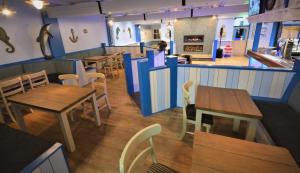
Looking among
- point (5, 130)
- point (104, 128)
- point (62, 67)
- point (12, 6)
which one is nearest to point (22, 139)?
point (5, 130)

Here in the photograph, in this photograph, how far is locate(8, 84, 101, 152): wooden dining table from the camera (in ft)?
6.66

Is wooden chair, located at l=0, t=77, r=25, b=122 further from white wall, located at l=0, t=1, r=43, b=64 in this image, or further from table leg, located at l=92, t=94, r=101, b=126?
table leg, located at l=92, t=94, r=101, b=126

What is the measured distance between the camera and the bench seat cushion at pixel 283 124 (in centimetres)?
157

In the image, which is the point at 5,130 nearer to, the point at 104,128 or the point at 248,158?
the point at 104,128

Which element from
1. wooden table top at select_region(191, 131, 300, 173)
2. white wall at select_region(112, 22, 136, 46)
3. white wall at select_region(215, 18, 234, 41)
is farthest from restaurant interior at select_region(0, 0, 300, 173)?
white wall at select_region(215, 18, 234, 41)

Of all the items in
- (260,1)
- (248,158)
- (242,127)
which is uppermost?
(260,1)

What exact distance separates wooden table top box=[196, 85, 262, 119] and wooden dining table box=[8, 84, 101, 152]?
65.6 inches

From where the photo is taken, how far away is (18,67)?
425 cm

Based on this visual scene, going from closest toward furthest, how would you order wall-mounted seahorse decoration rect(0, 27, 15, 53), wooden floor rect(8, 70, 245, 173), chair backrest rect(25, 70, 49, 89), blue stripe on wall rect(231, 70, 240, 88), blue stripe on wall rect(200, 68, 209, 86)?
wooden floor rect(8, 70, 245, 173) → blue stripe on wall rect(231, 70, 240, 88) → blue stripe on wall rect(200, 68, 209, 86) → chair backrest rect(25, 70, 49, 89) → wall-mounted seahorse decoration rect(0, 27, 15, 53)

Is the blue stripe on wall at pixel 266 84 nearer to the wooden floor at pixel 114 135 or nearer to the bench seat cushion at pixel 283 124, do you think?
the bench seat cushion at pixel 283 124

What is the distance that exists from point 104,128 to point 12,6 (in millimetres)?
4421

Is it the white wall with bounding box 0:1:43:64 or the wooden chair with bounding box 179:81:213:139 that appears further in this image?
the white wall with bounding box 0:1:43:64

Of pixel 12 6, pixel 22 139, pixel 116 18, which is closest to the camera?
pixel 22 139

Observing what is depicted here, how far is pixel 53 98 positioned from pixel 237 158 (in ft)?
7.72
